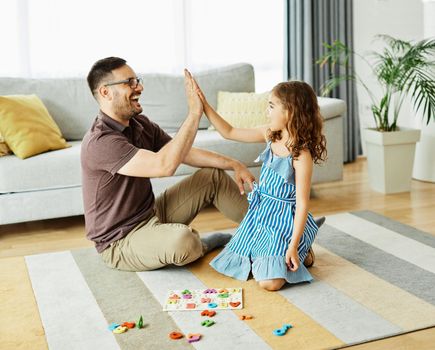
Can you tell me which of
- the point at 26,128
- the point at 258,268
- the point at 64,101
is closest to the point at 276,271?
the point at 258,268

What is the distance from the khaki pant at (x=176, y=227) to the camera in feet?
9.85

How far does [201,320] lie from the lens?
259cm

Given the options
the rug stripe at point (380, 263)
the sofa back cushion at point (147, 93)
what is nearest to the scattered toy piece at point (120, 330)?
the rug stripe at point (380, 263)

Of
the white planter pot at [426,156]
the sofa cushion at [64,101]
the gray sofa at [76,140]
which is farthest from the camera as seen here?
the white planter pot at [426,156]

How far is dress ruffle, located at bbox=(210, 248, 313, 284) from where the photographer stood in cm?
287

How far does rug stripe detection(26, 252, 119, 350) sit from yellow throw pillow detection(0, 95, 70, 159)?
0.73 metres

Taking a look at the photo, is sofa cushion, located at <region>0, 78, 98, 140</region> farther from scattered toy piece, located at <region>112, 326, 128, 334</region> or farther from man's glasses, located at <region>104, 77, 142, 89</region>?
scattered toy piece, located at <region>112, 326, 128, 334</region>

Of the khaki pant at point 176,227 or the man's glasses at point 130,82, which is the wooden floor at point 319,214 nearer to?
the khaki pant at point 176,227

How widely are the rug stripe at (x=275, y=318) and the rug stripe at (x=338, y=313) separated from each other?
0.11 ft

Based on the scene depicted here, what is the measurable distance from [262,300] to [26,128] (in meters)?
1.90

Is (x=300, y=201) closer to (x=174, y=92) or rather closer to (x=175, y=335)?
(x=175, y=335)

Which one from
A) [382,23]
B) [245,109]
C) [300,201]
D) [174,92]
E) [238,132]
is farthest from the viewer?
[382,23]

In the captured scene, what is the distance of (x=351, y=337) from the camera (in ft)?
7.91

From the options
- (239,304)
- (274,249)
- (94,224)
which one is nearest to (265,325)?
(239,304)
